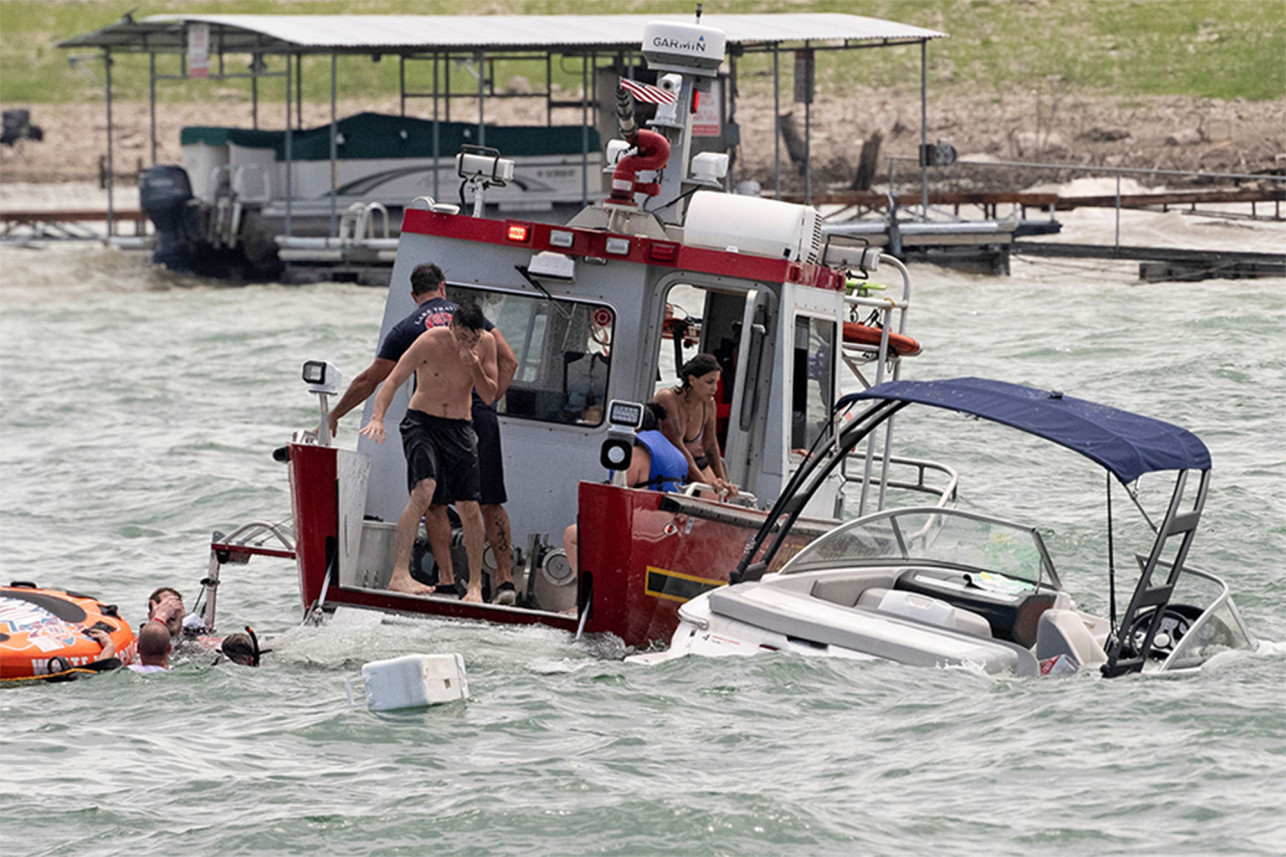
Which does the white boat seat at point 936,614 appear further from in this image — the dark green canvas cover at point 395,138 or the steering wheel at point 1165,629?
the dark green canvas cover at point 395,138

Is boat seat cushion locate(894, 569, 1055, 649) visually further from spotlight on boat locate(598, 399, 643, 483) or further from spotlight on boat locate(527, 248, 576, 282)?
spotlight on boat locate(527, 248, 576, 282)

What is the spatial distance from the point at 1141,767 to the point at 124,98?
43735 millimetres

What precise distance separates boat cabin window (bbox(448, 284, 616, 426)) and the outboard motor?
2011 centimetres

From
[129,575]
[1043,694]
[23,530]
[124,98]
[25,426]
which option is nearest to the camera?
[1043,694]

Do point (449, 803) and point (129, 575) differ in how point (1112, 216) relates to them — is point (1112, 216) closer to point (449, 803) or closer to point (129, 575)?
point (129, 575)

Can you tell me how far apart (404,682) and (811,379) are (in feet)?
11.6

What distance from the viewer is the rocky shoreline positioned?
3556cm

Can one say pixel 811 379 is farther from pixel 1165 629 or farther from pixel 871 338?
pixel 1165 629

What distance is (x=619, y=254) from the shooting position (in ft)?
35.1

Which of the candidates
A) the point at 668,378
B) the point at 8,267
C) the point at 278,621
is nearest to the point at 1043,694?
the point at 278,621

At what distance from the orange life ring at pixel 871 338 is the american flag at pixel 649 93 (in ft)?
5.43

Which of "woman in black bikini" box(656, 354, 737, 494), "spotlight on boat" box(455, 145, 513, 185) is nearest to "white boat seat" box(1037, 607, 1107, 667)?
"woman in black bikini" box(656, 354, 737, 494)

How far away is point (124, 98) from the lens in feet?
158

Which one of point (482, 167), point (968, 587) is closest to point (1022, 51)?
point (482, 167)
